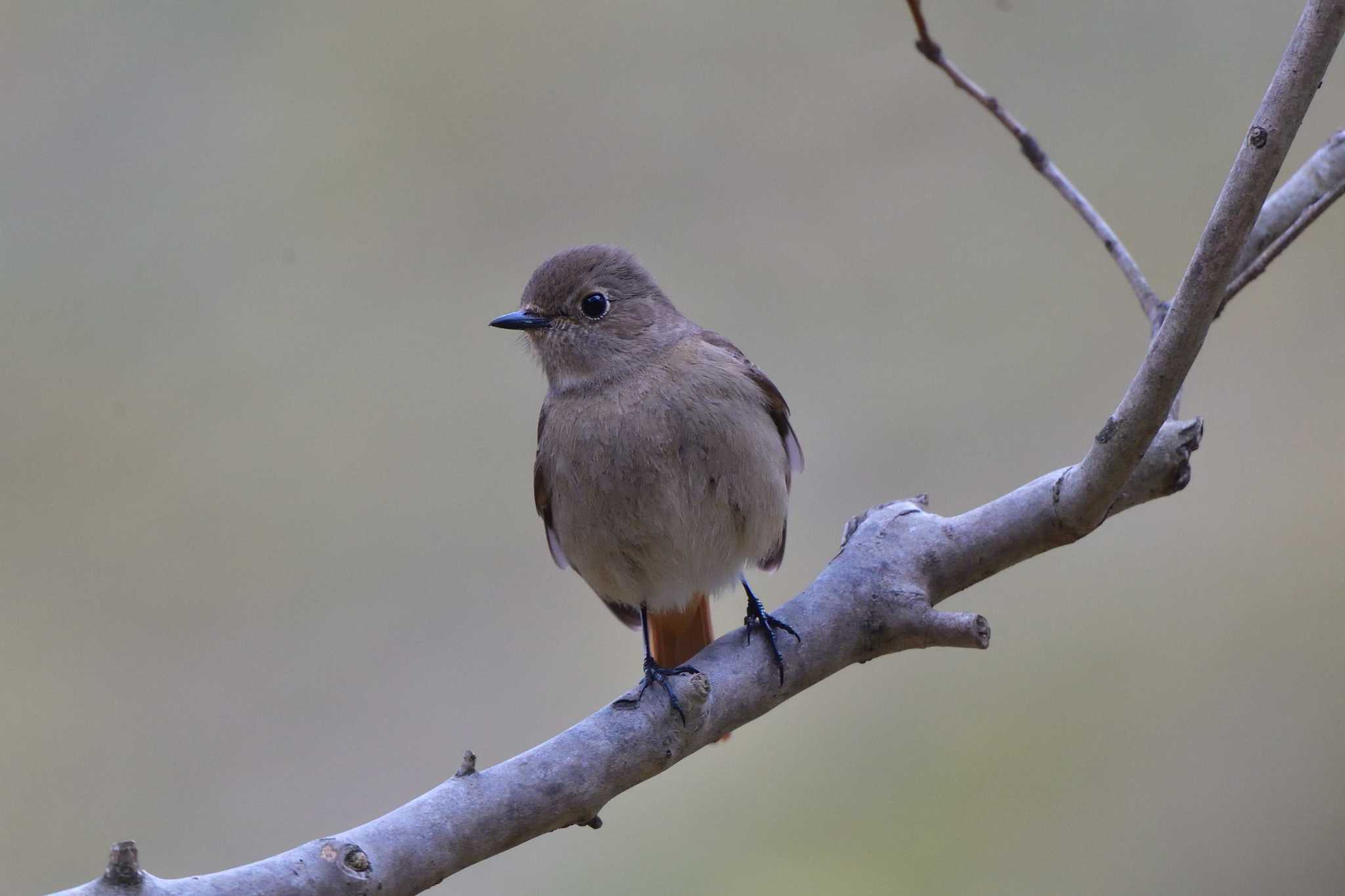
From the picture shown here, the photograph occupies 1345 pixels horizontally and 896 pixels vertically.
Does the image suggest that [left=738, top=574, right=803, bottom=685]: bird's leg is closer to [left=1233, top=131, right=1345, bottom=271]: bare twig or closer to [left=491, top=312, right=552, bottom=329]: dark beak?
[left=491, top=312, right=552, bottom=329]: dark beak

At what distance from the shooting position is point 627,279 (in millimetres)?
3801

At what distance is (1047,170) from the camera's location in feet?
10.2

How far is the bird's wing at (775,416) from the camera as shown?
3.61 m

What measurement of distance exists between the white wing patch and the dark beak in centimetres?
60

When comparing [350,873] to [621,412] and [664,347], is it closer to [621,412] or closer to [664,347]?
[621,412]

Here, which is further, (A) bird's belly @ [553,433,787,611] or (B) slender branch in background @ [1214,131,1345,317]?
(A) bird's belly @ [553,433,787,611]

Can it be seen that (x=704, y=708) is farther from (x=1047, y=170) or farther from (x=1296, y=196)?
(x=1296, y=196)

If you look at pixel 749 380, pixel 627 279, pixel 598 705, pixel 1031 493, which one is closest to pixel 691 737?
pixel 1031 493

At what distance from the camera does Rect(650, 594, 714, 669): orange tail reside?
374cm

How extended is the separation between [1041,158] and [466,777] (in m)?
2.02

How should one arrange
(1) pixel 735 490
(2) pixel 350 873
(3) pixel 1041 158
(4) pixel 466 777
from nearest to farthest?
(2) pixel 350 873, (4) pixel 466 777, (3) pixel 1041 158, (1) pixel 735 490

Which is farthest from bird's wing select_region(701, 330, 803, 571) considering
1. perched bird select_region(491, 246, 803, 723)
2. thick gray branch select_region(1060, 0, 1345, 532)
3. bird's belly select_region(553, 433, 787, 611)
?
thick gray branch select_region(1060, 0, 1345, 532)

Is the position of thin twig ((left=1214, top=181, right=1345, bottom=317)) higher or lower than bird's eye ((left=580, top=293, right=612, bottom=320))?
lower

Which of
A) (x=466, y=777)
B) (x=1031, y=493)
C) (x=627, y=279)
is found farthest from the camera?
(x=627, y=279)
